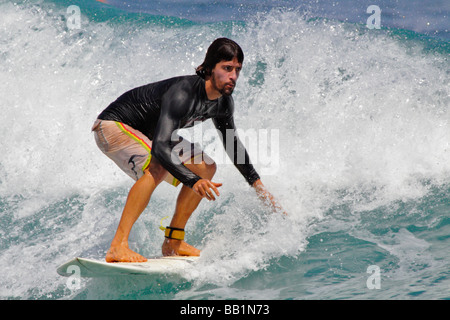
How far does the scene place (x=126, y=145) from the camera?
3.72 metres

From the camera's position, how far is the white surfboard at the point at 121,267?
3244mm

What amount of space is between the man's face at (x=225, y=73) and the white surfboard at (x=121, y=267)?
1.29m

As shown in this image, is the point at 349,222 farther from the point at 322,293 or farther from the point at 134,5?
the point at 134,5

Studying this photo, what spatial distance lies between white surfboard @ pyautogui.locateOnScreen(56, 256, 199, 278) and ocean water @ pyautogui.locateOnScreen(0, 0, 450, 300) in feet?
0.26

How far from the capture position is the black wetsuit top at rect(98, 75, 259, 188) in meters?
3.40

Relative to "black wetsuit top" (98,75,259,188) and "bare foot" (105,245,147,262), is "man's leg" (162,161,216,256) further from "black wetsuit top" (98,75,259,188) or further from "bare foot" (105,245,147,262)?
"bare foot" (105,245,147,262)

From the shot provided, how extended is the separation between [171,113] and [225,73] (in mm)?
470

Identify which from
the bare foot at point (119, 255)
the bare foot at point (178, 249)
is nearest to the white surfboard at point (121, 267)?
the bare foot at point (119, 255)

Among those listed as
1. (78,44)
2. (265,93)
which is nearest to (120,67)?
(78,44)

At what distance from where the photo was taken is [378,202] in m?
4.81

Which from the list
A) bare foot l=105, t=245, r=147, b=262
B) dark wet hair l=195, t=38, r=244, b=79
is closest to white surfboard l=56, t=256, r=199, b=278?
bare foot l=105, t=245, r=147, b=262

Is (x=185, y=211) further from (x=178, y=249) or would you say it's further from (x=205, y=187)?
(x=205, y=187)

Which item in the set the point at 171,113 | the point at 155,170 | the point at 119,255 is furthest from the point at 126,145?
the point at 119,255

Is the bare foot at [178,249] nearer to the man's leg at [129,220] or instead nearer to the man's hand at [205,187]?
the man's leg at [129,220]
